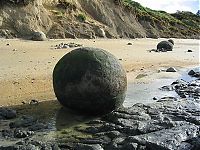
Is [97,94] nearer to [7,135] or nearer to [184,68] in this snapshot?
[7,135]

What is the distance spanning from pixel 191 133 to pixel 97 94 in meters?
2.05

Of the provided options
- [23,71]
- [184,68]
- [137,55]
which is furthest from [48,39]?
[23,71]

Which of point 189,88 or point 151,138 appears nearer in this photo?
point 151,138

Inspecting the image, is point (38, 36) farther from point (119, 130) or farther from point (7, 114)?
point (119, 130)

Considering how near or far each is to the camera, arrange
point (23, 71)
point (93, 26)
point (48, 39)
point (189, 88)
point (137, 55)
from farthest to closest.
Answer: point (93, 26), point (48, 39), point (137, 55), point (23, 71), point (189, 88)

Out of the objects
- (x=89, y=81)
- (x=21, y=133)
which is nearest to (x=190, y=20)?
(x=89, y=81)

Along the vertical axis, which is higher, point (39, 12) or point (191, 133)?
point (39, 12)

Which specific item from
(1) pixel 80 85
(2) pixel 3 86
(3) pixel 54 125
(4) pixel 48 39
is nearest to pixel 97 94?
(1) pixel 80 85

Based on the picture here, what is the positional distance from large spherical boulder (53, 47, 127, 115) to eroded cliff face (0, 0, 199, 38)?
1628 cm

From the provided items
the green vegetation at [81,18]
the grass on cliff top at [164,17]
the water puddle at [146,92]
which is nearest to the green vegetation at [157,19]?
the grass on cliff top at [164,17]

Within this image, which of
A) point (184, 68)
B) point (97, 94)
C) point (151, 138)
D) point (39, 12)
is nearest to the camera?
point (151, 138)

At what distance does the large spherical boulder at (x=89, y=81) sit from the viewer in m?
8.67

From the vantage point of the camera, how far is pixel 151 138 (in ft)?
24.5

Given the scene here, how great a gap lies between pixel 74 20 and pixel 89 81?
2340cm
